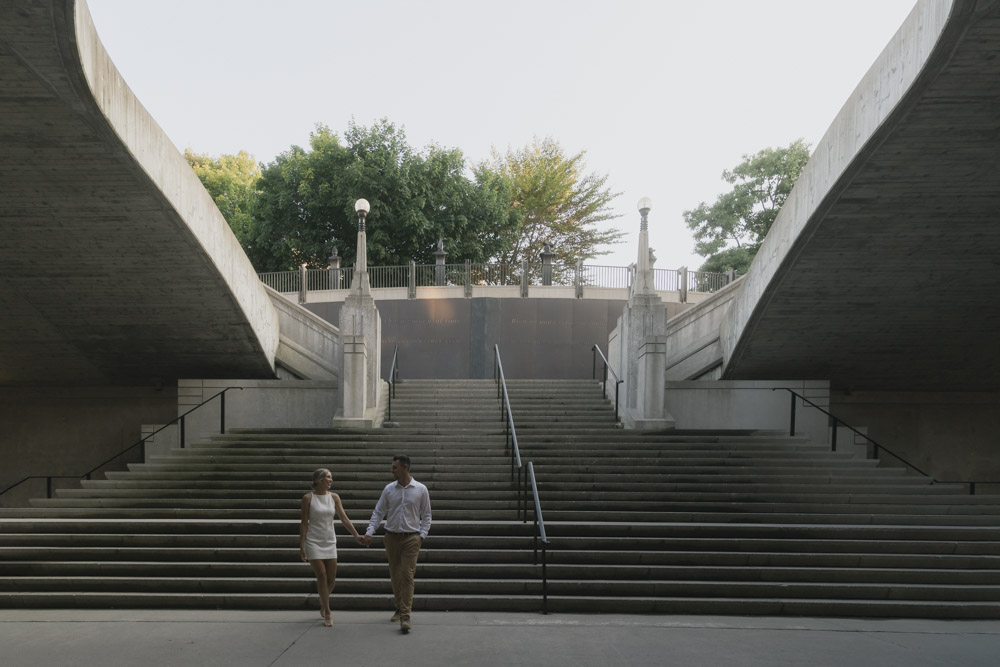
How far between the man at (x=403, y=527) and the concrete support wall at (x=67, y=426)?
12144mm

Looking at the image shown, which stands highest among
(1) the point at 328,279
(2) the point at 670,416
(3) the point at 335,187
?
(3) the point at 335,187

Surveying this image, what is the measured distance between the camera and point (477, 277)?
24500mm

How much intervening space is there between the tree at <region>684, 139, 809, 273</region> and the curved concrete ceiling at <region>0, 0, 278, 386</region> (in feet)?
72.6

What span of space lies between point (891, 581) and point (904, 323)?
24.6ft

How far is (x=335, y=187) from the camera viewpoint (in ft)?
96.6

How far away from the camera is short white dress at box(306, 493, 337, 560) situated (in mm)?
6688

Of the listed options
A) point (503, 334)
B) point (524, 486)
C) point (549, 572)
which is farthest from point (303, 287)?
point (549, 572)

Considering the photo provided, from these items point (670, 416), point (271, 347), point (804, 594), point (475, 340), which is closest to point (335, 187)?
point (475, 340)

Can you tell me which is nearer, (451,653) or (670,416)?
(451,653)

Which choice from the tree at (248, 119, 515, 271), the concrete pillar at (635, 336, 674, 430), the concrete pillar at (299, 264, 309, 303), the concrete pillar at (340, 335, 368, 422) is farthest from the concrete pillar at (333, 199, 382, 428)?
the tree at (248, 119, 515, 271)

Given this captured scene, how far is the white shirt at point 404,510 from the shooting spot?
678cm

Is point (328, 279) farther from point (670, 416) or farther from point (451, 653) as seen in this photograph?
point (451, 653)

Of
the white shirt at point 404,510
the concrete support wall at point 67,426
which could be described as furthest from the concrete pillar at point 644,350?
the concrete support wall at point 67,426

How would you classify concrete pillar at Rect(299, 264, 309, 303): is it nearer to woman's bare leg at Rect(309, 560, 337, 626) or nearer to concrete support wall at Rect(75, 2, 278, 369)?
concrete support wall at Rect(75, 2, 278, 369)
